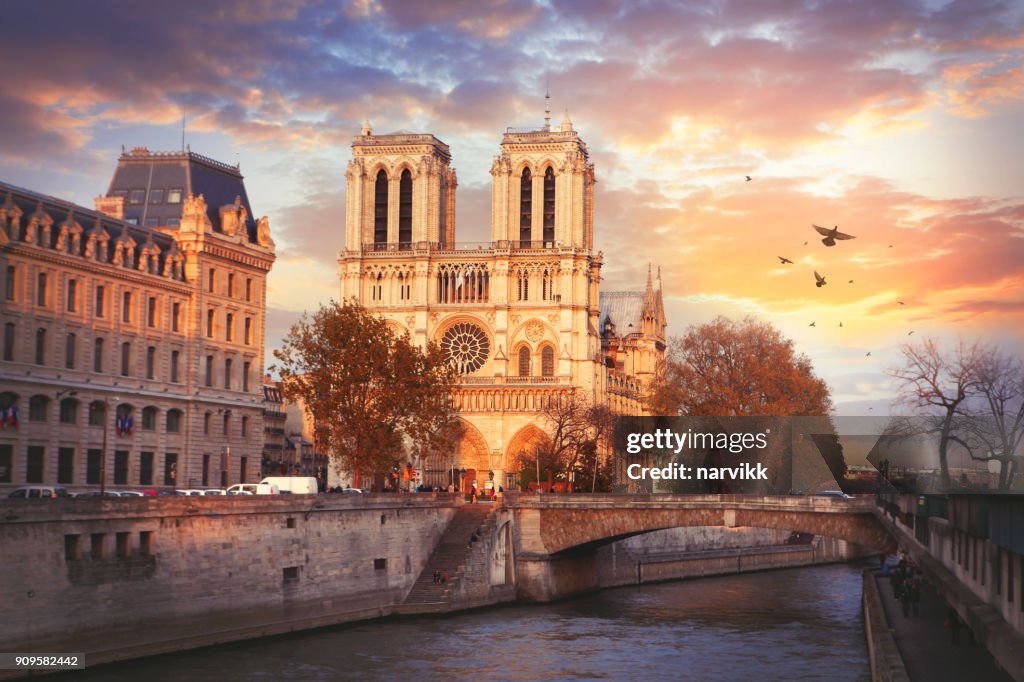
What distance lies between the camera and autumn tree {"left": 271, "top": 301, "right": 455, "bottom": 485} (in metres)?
79.9

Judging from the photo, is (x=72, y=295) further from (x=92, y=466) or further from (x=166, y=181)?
(x=166, y=181)

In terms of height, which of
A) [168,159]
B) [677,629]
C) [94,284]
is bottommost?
[677,629]

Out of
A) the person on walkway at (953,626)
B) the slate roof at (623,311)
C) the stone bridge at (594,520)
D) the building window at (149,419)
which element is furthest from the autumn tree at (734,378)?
the slate roof at (623,311)

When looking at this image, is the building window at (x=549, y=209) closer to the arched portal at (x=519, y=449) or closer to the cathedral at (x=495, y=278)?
the cathedral at (x=495, y=278)

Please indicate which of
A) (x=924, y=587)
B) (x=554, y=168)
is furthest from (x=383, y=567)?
(x=554, y=168)

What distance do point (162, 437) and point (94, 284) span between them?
997 centimetres

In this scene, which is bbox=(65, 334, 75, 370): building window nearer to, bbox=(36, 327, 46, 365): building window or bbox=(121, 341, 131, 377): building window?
bbox=(36, 327, 46, 365): building window

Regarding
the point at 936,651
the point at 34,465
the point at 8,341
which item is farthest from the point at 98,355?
the point at 936,651

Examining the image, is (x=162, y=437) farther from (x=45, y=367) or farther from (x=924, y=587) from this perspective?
(x=924, y=587)

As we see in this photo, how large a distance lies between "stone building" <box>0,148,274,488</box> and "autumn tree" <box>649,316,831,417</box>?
29681mm

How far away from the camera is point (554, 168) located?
138250 mm

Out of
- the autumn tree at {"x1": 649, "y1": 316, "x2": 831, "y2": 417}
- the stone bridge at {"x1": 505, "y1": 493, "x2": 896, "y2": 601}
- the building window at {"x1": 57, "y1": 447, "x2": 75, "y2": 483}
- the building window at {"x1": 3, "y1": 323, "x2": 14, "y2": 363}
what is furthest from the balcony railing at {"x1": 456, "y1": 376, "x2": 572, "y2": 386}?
the building window at {"x1": 3, "y1": 323, "x2": 14, "y2": 363}

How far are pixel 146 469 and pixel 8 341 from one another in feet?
42.2

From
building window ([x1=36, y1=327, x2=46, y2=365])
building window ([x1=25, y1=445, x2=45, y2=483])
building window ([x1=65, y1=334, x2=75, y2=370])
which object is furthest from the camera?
building window ([x1=65, y1=334, x2=75, y2=370])
